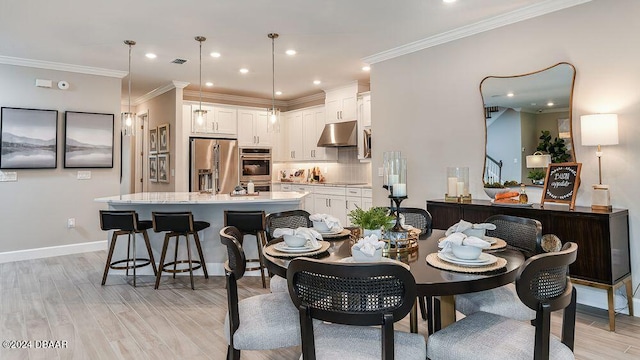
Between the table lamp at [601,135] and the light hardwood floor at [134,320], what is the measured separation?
2.95 feet

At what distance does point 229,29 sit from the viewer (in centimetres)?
405

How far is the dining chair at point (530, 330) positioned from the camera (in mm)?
1438

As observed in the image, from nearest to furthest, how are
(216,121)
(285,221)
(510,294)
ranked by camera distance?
(510,294), (285,221), (216,121)

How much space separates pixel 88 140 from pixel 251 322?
16.2 feet

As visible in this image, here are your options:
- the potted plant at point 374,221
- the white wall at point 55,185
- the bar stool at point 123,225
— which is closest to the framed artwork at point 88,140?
the white wall at point 55,185

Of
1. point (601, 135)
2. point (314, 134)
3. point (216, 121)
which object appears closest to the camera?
point (601, 135)

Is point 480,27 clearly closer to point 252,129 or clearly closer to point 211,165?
point 252,129

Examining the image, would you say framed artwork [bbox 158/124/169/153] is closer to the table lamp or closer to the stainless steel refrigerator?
the stainless steel refrigerator

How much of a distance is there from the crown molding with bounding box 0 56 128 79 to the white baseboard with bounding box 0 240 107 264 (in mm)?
2431

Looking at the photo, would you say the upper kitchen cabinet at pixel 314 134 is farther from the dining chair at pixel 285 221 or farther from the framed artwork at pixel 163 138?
the dining chair at pixel 285 221

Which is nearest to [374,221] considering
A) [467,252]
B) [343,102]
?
[467,252]

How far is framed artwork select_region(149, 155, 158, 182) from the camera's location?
7.32 metres

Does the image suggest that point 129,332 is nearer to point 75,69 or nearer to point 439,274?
point 439,274

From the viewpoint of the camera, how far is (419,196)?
452 centimetres
